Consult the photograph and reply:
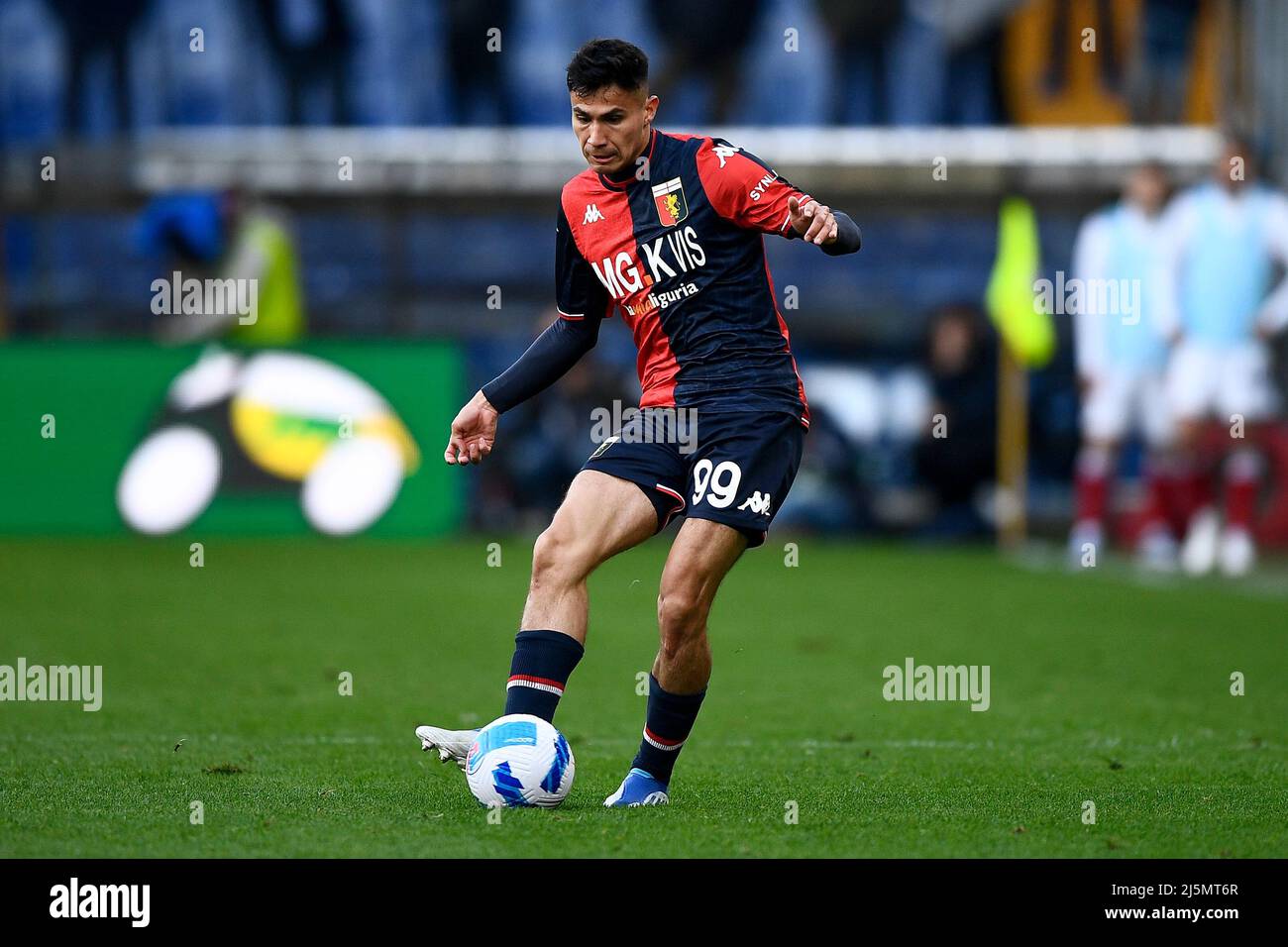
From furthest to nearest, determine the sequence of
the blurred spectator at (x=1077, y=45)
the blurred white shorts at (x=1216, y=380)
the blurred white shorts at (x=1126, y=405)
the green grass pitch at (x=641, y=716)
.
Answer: the blurred spectator at (x=1077, y=45), the blurred white shorts at (x=1126, y=405), the blurred white shorts at (x=1216, y=380), the green grass pitch at (x=641, y=716)

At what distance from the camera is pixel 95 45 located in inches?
698

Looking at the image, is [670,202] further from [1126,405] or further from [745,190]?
[1126,405]

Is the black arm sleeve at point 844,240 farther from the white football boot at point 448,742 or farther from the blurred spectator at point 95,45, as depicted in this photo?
the blurred spectator at point 95,45

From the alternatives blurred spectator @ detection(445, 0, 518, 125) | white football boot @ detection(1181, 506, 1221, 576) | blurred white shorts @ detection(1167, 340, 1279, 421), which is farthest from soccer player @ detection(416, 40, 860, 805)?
blurred spectator @ detection(445, 0, 518, 125)

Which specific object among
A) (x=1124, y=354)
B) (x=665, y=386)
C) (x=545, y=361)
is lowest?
(x=665, y=386)

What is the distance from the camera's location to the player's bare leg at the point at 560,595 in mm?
5262

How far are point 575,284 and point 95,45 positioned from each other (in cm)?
1326

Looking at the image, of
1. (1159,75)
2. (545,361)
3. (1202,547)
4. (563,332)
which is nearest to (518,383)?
(545,361)

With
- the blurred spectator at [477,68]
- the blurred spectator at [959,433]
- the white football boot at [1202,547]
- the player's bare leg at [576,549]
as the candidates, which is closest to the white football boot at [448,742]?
the player's bare leg at [576,549]

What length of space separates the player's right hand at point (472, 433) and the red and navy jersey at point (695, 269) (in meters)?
0.47

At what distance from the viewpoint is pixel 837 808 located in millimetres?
5332
